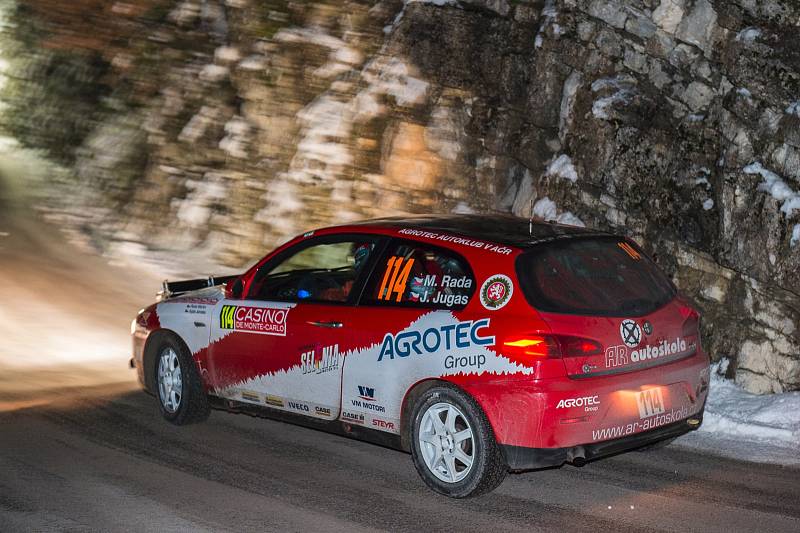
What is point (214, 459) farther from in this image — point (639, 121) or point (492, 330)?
point (639, 121)

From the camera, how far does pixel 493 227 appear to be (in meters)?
6.29

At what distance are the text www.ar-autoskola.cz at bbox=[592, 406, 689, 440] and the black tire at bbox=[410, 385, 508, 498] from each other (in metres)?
0.56

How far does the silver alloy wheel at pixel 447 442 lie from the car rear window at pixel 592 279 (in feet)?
2.63

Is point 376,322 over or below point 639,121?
below

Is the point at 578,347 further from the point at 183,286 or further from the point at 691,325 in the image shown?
the point at 183,286

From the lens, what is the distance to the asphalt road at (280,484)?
5.37 metres

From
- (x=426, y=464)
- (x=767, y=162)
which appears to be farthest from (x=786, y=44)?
(x=426, y=464)

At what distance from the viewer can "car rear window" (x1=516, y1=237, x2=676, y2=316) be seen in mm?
5625

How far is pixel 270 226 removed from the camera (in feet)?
44.5

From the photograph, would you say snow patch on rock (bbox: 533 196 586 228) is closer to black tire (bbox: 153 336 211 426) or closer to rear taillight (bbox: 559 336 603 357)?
black tire (bbox: 153 336 211 426)

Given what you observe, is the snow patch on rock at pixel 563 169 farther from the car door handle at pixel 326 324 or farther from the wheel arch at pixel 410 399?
the wheel arch at pixel 410 399

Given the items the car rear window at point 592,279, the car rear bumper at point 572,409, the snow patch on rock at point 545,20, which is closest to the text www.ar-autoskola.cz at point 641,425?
the car rear bumper at point 572,409

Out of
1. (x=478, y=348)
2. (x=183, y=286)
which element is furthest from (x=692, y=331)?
(x=183, y=286)

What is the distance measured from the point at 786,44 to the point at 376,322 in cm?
579
